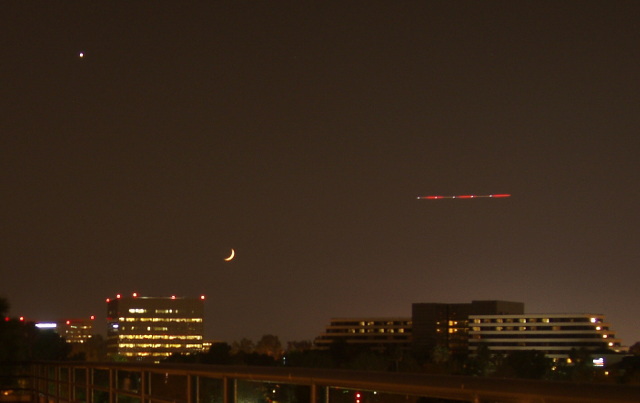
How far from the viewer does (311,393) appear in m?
4.77

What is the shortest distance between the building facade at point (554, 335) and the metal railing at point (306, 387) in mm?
93961

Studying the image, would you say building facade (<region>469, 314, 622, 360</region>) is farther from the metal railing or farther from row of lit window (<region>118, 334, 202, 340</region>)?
the metal railing

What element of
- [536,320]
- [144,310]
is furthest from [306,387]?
[536,320]

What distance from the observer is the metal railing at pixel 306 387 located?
324cm

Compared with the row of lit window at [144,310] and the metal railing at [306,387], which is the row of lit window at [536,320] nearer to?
the row of lit window at [144,310]

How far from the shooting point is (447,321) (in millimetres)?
153750

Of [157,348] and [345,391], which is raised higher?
[345,391]

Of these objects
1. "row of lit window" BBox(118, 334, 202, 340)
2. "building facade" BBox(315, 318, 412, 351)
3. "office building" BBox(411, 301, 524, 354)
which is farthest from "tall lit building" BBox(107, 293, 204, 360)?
"office building" BBox(411, 301, 524, 354)

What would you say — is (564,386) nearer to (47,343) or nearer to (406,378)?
(406,378)

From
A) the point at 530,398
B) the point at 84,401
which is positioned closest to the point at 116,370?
the point at 84,401

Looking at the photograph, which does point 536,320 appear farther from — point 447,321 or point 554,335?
point 447,321

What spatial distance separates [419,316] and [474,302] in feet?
31.4

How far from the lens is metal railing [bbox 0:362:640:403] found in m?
3.24

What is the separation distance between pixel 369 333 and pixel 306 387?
488ft
